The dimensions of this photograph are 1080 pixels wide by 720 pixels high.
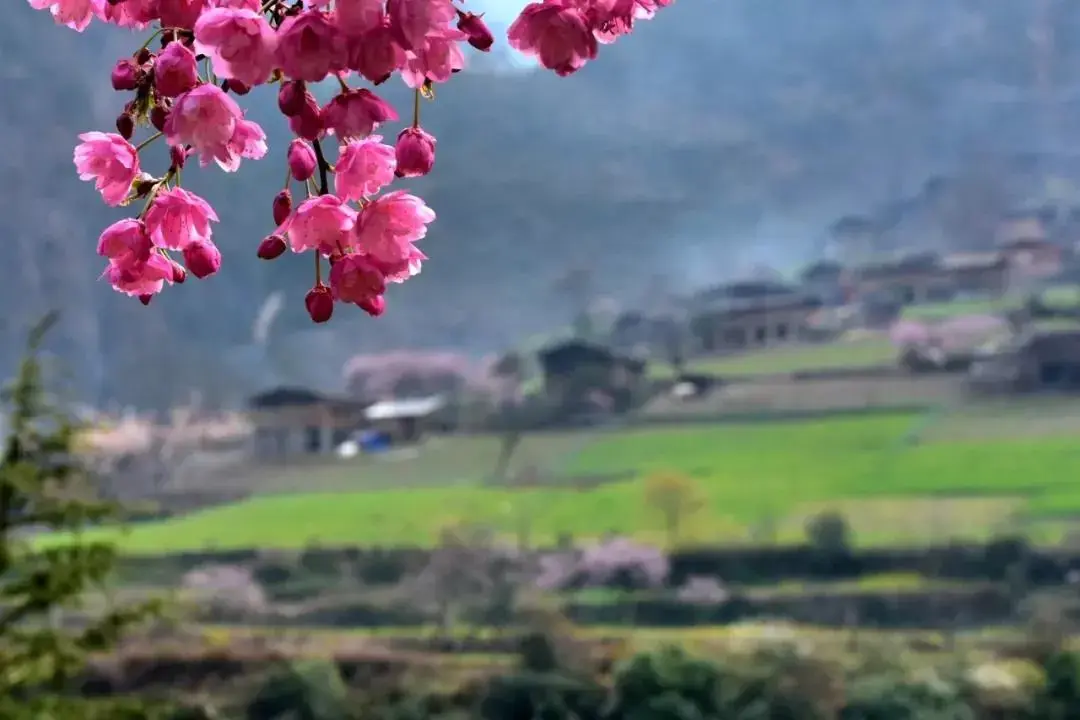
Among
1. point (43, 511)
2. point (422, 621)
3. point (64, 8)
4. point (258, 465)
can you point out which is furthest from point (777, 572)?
point (64, 8)

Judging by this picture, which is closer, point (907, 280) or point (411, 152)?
point (411, 152)

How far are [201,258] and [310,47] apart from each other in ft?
0.53

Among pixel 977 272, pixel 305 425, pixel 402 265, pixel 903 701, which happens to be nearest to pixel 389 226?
pixel 402 265

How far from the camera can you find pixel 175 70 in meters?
0.46

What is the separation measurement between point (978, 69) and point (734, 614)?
1.67 metres

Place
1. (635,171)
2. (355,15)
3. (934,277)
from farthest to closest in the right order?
(635,171) → (934,277) → (355,15)

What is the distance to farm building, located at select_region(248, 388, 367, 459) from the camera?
10.2 ft

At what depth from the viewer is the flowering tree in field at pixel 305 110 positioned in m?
0.42

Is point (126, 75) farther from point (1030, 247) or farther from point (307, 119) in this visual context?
point (1030, 247)

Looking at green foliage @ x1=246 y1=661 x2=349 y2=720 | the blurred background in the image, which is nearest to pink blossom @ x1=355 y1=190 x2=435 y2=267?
the blurred background

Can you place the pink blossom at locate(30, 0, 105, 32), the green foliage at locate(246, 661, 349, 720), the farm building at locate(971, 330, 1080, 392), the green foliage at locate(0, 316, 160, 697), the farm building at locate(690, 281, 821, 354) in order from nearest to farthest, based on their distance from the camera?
the pink blossom at locate(30, 0, 105, 32) < the green foliage at locate(0, 316, 160, 697) < the green foliage at locate(246, 661, 349, 720) < the farm building at locate(971, 330, 1080, 392) < the farm building at locate(690, 281, 821, 354)

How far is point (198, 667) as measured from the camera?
2896mm

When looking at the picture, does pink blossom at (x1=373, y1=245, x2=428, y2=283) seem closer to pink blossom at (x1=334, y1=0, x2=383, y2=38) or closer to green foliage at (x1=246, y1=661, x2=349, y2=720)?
pink blossom at (x1=334, y1=0, x2=383, y2=38)

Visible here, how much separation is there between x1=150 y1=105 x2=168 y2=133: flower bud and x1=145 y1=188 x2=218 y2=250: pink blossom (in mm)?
51
